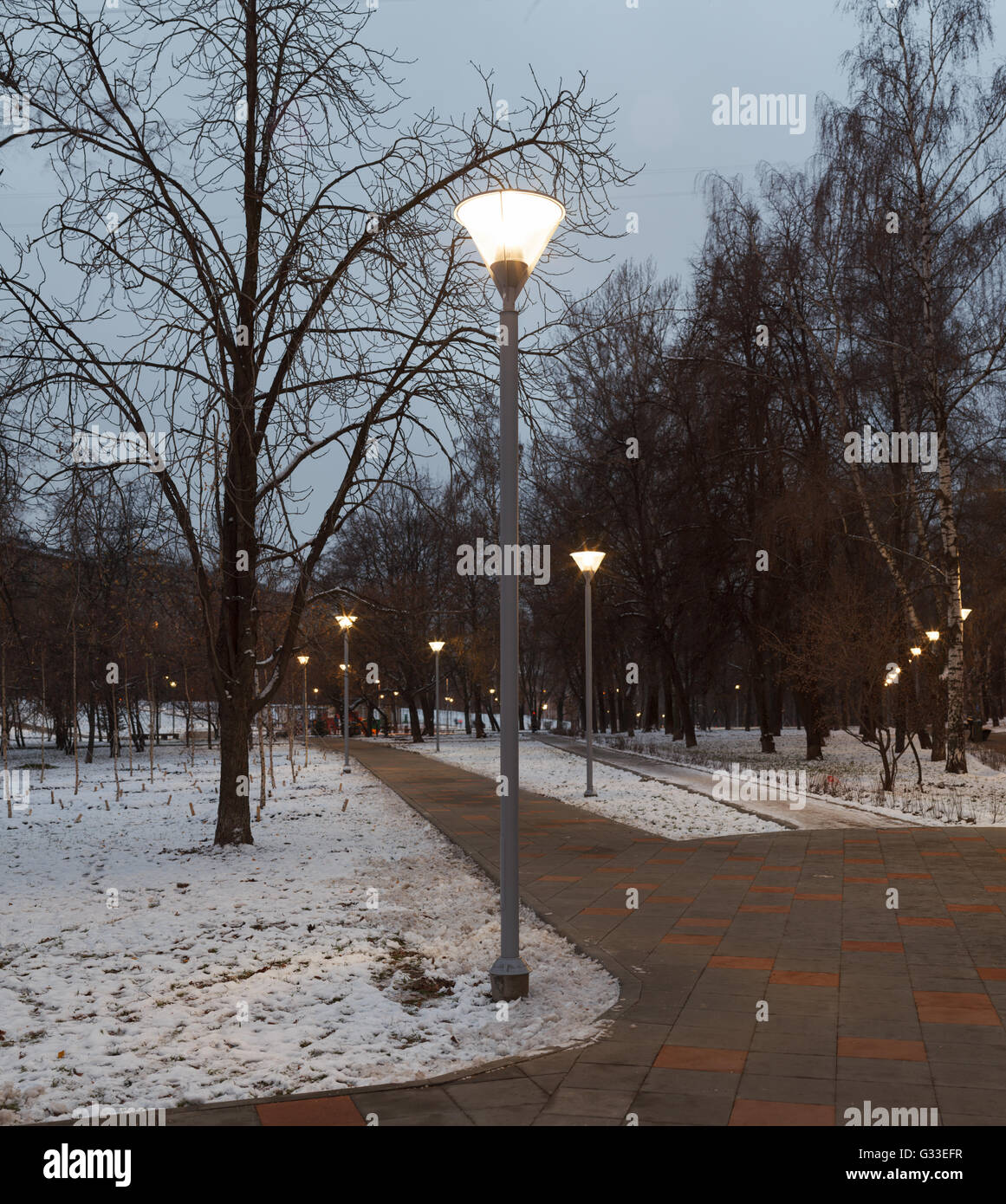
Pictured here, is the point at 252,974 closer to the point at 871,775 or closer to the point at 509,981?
the point at 509,981

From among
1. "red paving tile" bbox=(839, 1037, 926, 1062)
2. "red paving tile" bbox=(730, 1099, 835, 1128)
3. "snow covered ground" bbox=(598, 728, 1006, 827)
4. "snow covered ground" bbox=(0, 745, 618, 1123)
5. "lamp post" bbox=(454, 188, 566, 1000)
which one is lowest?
"snow covered ground" bbox=(598, 728, 1006, 827)

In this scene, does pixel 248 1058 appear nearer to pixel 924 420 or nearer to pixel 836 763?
pixel 836 763

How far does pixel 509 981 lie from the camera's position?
529 centimetres

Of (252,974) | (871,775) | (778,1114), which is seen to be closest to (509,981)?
(252,974)

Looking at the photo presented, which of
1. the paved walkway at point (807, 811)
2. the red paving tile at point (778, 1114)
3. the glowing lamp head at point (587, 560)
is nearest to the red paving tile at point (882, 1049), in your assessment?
the red paving tile at point (778, 1114)

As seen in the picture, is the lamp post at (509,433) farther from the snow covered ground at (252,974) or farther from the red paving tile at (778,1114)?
the red paving tile at (778,1114)

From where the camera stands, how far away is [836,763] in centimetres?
2295

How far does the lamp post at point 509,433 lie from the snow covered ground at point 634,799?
6369 millimetres

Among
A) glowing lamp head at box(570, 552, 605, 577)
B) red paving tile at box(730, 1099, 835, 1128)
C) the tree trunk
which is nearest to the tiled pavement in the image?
red paving tile at box(730, 1099, 835, 1128)

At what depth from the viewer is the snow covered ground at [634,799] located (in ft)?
40.3

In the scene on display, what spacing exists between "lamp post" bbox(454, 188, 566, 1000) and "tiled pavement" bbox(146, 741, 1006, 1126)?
438 mm

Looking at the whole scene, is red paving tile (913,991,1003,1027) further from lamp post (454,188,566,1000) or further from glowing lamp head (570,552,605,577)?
glowing lamp head (570,552,605,577)

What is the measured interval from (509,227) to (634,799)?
11.7 m

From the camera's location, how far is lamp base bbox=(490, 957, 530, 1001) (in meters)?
5.27
